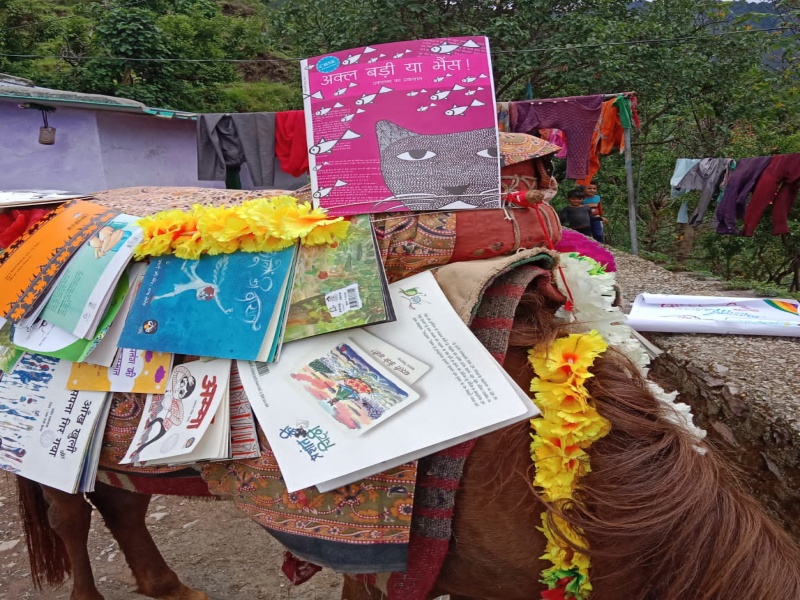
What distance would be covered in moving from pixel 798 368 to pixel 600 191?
8556 millimetres

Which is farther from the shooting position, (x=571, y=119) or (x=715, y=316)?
(x=571, y=119)

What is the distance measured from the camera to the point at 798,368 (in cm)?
240

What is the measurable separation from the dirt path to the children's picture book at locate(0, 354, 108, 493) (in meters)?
1.17

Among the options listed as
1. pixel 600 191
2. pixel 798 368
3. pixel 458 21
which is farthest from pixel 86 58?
pixel 798 368

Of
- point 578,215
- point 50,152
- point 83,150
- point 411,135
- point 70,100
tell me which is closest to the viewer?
point 411,135

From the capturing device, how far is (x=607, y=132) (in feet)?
19.0

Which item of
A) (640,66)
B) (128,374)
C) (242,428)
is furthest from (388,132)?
(640,66)

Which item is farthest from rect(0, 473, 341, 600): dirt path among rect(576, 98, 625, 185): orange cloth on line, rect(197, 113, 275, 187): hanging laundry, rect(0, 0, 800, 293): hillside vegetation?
rect(0, 0, 800, 293): hillside vegetation

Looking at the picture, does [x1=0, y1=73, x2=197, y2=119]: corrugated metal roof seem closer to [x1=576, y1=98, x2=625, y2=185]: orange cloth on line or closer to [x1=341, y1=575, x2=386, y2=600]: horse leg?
[x1=576, y1=98, x2=625, y2=185]: orange cloth on line

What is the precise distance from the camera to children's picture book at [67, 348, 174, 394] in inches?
52.0

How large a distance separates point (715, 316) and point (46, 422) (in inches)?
120

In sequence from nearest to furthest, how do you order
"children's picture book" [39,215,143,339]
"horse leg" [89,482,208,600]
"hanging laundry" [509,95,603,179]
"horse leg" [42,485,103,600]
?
"children's picture book" [39,215,143,339] → "horse leg" [42,485,103,600] → "horse leg" [89,482,208,600] → "hanging laundry" [509,95,603,179]

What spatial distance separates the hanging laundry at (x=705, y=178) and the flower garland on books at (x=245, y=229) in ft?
20.8

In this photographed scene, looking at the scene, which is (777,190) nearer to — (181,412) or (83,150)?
(181,412)
